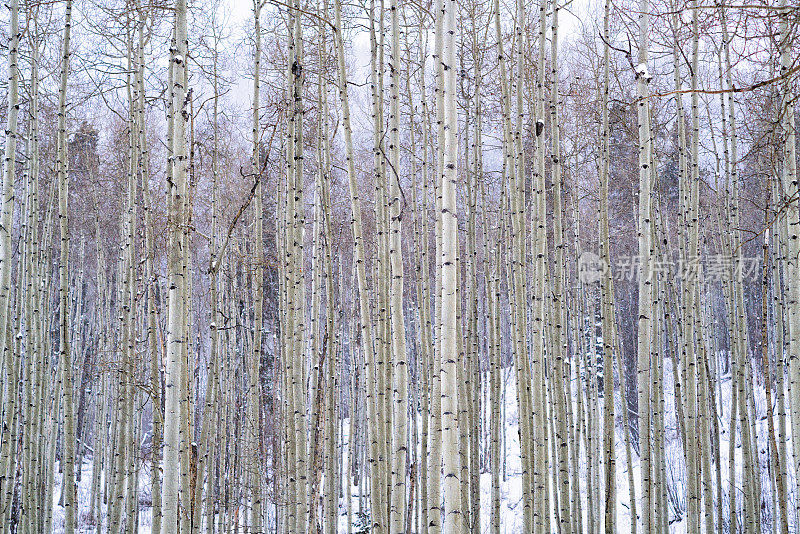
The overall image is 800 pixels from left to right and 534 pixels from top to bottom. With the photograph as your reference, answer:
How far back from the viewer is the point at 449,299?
96.9 inches

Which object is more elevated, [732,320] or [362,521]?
[732,320]

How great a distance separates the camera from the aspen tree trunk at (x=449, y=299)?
239 cm

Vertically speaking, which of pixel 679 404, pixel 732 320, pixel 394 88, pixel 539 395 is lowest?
pixel 679 404

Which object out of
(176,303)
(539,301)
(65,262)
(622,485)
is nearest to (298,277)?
(176,303)

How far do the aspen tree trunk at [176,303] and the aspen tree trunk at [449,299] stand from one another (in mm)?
1301

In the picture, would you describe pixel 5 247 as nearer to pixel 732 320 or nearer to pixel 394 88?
pixel 394 88

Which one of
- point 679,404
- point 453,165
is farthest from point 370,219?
point 453,165

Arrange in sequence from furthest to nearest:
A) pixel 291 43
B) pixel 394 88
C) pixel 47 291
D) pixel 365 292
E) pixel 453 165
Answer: pixel 47 291 < pixel 291 43 < pixel 365 292 < pixel 394 88 < pixel 453 165

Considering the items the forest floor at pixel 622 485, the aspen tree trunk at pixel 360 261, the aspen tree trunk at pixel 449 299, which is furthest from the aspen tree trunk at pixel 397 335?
the forest floor at pixel 622 485

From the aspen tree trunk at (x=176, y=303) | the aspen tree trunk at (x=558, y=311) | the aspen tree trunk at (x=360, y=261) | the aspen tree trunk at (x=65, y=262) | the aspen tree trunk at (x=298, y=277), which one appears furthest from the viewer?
the aspen tree trunk at (x=65, y=262)

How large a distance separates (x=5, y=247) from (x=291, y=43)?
2154mm

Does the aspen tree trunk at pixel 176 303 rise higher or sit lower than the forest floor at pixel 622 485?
higher

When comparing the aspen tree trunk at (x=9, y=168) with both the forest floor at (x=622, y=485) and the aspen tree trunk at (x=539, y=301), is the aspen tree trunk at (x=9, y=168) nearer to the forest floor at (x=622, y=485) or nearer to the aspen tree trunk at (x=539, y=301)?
the aspen tree trunk at (x=539, y=301)

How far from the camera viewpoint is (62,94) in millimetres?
4363
